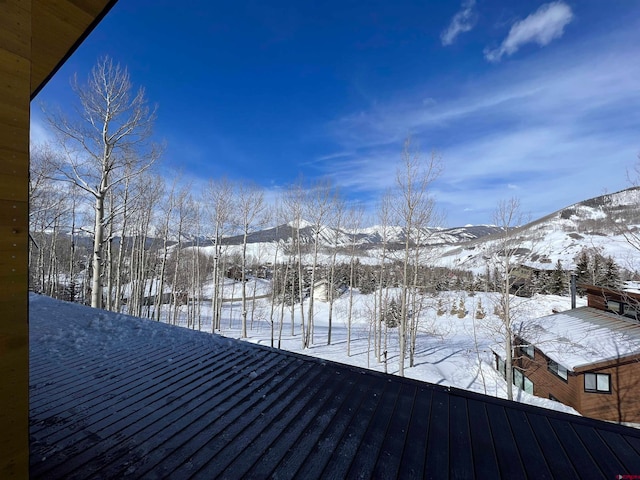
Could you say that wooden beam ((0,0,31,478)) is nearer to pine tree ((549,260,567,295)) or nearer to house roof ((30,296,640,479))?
house roof ((30,296,640,479))

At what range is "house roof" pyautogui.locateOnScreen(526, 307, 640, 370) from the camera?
391 inches

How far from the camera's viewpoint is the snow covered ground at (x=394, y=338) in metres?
6.22

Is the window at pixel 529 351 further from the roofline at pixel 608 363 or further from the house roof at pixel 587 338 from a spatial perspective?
the roofline at pixel 608 363

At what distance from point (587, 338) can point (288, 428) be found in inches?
564

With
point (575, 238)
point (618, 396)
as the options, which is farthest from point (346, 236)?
point (575, 238)

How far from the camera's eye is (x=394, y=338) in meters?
19.2

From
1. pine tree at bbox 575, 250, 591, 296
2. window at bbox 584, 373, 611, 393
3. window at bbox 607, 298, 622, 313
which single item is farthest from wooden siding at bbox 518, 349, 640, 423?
pine tree at bbox 575, 250, 591, 296

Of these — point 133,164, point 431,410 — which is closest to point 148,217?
point 133,164

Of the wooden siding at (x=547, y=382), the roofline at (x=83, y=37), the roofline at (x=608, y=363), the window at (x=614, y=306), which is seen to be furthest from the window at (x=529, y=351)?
the roofline at (x=83, y=37)

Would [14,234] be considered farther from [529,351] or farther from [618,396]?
[529,351]

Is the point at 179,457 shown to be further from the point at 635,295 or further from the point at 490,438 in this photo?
the point at 635,295

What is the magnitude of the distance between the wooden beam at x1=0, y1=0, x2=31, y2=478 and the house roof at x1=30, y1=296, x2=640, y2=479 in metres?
1.15

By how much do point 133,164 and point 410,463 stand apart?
12076mm

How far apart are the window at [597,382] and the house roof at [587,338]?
2.05 feet
